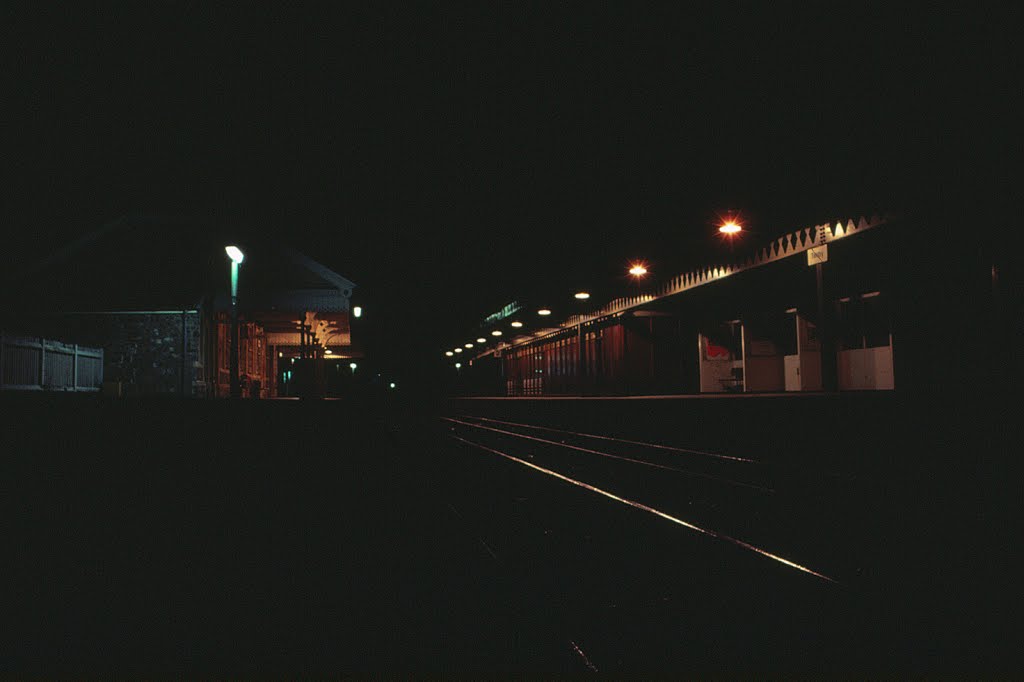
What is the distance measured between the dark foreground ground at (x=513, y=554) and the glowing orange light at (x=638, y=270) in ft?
10.6

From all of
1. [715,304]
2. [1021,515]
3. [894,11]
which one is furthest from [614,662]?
[715,304]

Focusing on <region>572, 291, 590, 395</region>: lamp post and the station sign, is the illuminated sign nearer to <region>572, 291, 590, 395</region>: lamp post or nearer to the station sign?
<region>572, 291, 590, 395</region>: lamp post

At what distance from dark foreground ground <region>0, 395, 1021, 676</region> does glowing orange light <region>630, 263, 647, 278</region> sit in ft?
10.6

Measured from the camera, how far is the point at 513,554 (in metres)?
4.25

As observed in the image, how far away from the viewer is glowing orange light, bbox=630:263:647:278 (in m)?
11.0

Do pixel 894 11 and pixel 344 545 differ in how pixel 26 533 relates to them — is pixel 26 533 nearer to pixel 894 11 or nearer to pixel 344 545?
pixel 344 545

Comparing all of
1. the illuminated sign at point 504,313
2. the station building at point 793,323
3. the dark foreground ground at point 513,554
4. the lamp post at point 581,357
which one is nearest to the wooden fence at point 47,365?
the dark foreground ground at point 513,554

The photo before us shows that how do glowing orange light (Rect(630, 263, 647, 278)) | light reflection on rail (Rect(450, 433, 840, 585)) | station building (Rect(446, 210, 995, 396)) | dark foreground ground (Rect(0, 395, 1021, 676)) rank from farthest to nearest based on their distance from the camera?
glowing orange light (Rect(630, 263, 647, 278)) < station building (Rect(446, 210, 995, 396)) < light reflection on rail (Rect(450, 433, 840, 585)) < dark foreground ground (Rect(0, 395, 1021, 676))

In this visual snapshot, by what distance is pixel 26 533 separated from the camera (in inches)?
202

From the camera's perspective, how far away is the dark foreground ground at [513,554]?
2.70m

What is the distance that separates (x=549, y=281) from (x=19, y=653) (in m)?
11.1

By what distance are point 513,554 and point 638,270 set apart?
317 inches

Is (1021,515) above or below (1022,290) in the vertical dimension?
below

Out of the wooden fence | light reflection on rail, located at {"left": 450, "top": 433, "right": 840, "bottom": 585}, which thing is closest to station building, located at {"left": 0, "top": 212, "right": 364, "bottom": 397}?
the wooden fence
